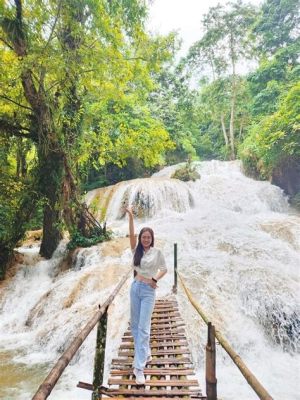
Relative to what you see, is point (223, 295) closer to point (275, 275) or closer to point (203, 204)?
point (275, 275)

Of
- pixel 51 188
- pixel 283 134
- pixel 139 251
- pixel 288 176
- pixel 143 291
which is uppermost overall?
pixel 283 134

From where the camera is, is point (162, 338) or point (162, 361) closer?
point (162, 361)

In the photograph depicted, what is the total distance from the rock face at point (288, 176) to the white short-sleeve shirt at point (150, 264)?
1547 cm

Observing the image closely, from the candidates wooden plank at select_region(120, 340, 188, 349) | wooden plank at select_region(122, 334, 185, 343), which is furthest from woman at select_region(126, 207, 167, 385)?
wooden plank at select_region(122, 334, 185, 343)

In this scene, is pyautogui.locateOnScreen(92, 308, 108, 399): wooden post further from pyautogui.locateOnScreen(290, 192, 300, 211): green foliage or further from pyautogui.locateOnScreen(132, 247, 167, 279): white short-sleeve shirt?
pyautogui.locateOnScreen(290, 192, 300, 211): green foliage

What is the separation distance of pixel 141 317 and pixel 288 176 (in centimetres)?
1649

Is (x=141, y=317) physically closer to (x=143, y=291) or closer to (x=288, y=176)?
(x=143, y=291)

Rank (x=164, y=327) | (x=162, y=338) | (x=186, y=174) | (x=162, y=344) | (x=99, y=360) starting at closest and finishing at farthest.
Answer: (x=99, y=360) → (x=162, y=344) → (x=162, y=338) → (x=164, y=327) → (x=186, y=174)

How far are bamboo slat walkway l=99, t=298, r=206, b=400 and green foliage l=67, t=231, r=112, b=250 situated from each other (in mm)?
6165

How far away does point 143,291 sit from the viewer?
3486 millimetres

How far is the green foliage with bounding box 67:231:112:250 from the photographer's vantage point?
11.3 m

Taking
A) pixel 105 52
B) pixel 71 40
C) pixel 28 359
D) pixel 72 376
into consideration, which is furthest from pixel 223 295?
pixel 71 40

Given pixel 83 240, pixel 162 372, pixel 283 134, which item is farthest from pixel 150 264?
pixel 283 134

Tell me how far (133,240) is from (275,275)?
219 inches
